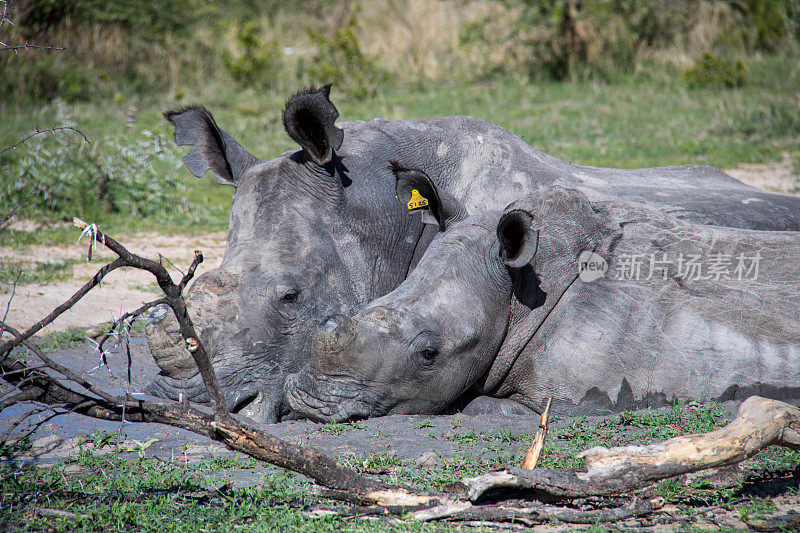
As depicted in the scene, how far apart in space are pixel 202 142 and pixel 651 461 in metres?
4.09

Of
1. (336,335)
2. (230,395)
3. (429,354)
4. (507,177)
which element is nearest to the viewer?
(336,335)

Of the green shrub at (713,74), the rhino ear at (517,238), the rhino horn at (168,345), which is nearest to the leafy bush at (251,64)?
the green shrub at (713,74)

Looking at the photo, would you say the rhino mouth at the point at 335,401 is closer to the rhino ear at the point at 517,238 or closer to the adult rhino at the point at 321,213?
the adult rhino at the point at 321,213

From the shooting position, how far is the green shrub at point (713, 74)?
1591 centimetres

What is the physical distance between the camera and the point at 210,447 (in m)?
4.57

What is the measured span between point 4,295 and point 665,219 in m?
5.73

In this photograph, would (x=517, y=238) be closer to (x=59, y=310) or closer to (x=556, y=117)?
(x=59, y=310)

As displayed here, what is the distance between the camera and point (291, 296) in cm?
530

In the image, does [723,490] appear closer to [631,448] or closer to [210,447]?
[631,448]

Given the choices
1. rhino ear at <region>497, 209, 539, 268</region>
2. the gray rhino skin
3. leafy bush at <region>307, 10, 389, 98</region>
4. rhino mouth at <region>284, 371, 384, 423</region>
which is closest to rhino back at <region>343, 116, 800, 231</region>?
the gray rhino skin

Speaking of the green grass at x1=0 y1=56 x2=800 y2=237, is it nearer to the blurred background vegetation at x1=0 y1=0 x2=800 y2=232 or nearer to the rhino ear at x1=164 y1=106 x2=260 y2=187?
the blurred background vegetation at x1=0 y1=0 x2=800 y2=232

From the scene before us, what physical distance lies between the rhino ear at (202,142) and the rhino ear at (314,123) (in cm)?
62

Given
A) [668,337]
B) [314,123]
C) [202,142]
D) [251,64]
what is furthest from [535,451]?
[251,64]

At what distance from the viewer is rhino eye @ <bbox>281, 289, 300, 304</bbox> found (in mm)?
5277
